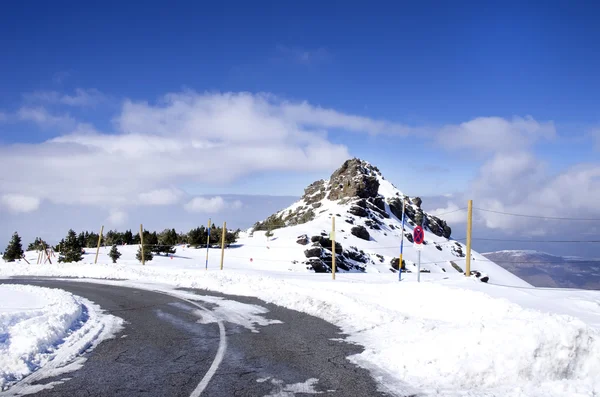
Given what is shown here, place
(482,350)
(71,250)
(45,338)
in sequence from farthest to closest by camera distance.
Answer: (71,250), (45,338), (482,350)

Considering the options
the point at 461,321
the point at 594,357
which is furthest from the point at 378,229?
the point at 594,357

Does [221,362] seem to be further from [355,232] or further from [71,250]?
[355,232]

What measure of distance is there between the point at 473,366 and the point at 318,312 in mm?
8556

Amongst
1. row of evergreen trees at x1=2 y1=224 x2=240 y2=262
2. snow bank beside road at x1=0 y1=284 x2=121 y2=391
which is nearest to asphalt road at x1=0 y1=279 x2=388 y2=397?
snow bank beside road at x1=0 y1=284 x2=121 y2=391

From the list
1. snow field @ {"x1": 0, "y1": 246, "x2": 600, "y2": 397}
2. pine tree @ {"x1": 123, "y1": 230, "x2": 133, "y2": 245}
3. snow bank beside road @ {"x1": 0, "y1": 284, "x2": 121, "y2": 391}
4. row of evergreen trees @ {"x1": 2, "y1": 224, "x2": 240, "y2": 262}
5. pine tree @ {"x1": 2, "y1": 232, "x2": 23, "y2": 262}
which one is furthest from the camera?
pine tree @ {"x1": 123, "y1": 230, "x2": 133, "y2": 245}

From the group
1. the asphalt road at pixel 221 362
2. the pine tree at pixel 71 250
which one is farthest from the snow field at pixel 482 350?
the pine tree at pixel 71 250

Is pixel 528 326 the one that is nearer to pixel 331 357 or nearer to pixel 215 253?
pixel 331 357

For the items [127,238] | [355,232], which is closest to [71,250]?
[127,238]

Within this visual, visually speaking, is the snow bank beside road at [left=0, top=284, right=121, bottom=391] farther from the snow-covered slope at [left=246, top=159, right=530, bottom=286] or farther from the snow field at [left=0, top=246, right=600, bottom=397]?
the snow-covered slope at [left=246, top=159, right=530, bottom=286]

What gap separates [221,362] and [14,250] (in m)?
77.0

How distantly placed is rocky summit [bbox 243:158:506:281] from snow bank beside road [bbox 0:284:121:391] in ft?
64.2

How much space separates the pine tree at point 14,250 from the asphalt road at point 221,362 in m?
69.8

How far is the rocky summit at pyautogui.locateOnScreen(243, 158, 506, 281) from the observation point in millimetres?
66125

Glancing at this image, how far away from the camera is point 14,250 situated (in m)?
71.1
